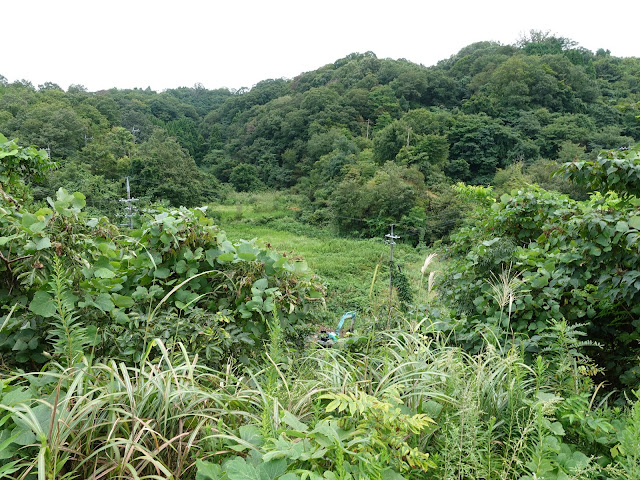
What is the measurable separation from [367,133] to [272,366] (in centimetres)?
3781

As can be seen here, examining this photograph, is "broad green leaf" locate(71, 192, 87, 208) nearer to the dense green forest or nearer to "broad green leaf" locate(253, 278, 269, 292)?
the dense green forest

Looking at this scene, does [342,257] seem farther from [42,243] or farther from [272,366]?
[272,366]

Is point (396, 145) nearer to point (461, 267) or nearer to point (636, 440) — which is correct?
point (461, 267)

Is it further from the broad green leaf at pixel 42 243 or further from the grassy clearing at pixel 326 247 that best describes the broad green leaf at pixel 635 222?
Result: the grassy clearing at pixel 326 247

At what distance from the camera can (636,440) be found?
0.81m

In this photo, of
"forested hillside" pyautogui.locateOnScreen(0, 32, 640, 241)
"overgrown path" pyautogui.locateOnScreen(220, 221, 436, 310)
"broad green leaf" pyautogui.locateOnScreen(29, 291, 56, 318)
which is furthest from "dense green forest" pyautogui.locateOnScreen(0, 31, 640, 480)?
"forested hillside" pyautogui.locateOnScreen(0, 32, 640, 241)

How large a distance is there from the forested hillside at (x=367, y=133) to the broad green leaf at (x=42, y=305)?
70.3 ft

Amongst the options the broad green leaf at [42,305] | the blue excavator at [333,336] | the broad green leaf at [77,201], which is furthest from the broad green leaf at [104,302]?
the blue excavator at [333,336]

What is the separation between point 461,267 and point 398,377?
161 cm

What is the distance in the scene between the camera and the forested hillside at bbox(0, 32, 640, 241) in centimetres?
2452

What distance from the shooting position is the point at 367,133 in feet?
122

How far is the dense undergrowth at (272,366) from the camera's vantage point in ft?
3.01

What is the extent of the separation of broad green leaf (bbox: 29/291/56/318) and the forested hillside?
844 inches

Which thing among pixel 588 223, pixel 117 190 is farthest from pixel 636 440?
pixel 117 190
